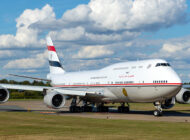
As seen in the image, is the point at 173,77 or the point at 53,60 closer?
the point at 173,77

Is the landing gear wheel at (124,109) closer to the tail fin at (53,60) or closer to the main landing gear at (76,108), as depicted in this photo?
the main landing gear at (76,108)

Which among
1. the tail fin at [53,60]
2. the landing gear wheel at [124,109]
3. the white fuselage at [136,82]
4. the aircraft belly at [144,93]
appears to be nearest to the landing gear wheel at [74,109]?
the white fuselage at [136,82]

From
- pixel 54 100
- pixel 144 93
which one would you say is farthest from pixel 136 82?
pixel 54 100

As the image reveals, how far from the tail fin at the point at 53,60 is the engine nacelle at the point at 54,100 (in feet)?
45.7

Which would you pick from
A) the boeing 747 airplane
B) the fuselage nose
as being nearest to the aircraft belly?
the boeing 747 airplane

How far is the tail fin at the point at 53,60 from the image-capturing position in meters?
48.0

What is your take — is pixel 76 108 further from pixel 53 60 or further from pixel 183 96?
pixel 53 60

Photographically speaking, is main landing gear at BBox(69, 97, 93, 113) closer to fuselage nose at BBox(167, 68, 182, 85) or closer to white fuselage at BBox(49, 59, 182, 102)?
white fuselage at BBox(49, 59, 182, 102)

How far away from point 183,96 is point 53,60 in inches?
839

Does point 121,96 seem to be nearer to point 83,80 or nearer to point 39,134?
point 83,80

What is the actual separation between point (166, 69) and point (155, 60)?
5.81 feet

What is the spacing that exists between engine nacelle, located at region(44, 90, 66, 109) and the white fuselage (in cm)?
423

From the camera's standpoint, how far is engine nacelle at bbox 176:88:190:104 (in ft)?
111

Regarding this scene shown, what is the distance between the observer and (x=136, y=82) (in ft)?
97.6
